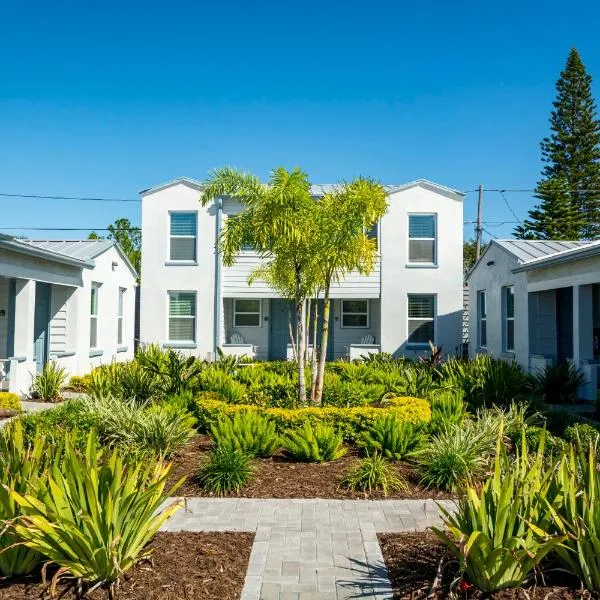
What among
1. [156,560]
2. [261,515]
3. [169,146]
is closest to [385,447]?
[261,515]

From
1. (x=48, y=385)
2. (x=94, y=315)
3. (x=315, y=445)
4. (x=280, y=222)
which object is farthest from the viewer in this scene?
(x=94, y=315)

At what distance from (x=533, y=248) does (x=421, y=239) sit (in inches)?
194

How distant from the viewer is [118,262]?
19484mm

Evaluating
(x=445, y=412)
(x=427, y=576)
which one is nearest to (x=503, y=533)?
(x=427, y=576)

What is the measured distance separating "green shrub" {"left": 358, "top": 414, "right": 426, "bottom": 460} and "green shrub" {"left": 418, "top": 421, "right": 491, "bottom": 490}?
22cm

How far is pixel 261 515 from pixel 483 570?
271 centimetres

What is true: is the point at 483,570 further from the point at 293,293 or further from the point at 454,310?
the point at 454,310

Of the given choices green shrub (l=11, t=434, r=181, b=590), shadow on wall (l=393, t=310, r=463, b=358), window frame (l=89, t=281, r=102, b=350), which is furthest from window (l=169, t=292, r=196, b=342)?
green shrub (l=11, t=434, r=181, b=590)

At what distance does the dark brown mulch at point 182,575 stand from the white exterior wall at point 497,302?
41.2ft

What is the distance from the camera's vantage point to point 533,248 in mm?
17062

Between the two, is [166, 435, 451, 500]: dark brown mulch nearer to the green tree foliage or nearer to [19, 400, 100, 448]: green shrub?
[19, 400, 100, 448]: green shrub

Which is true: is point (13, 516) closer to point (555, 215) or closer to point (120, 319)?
point (120, 319)

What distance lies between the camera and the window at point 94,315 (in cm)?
1806

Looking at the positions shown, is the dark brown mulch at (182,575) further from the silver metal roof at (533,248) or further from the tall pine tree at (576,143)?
the tall pine tree at (576,143)
